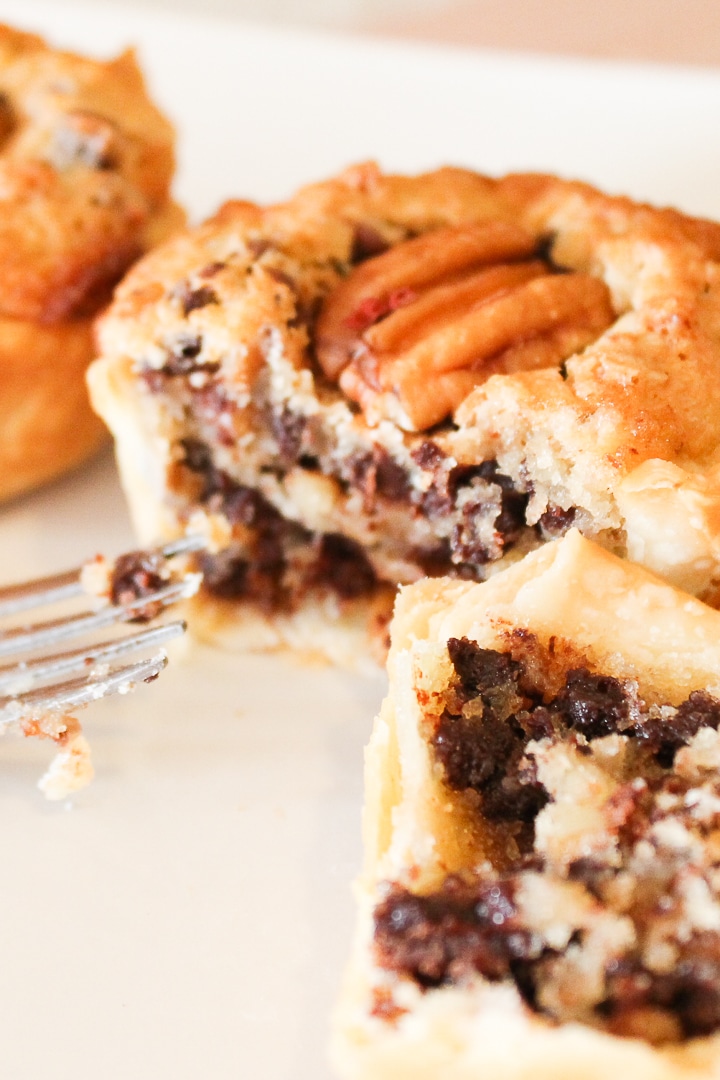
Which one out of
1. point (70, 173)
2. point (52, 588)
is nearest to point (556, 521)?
point (52, 588)

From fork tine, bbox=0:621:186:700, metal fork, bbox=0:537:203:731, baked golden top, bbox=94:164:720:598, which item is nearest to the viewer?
baked golden top, bbox=94:164:720:598

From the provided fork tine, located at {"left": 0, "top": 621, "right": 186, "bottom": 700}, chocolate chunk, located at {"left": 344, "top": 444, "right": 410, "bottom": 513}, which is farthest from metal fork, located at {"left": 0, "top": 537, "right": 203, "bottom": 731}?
chocolate chunk, located at {"left": 344, "top": 444, "right": 410, "bottom": 513}

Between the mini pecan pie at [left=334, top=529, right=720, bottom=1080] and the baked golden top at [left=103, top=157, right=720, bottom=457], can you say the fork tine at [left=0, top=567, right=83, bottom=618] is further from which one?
the mini pecan pie at [left=334, top=529, right=720, bottom=1080]

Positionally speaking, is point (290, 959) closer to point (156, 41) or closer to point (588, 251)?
point (588, 251)

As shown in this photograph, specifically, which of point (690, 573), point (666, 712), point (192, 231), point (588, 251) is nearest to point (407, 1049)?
point (666, 712)

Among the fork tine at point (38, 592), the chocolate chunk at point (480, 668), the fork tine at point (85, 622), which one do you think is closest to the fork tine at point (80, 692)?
the fork tine at point (85, 622)

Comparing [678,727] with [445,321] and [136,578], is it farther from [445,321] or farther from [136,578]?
[136,578]
